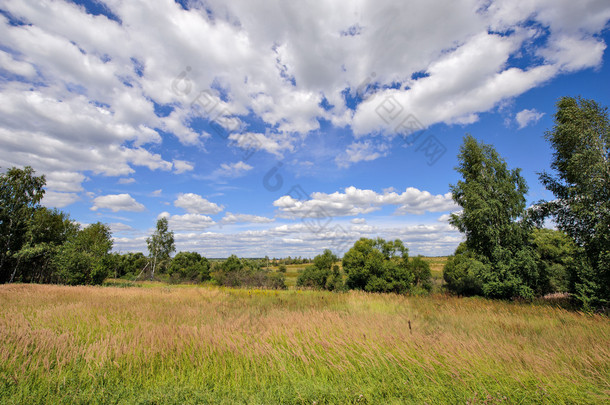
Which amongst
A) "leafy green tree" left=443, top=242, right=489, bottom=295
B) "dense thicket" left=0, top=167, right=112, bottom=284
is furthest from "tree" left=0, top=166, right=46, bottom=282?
"leafy green tree" left=443, top=242, right=489, bottom=295

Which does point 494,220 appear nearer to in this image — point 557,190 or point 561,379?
point 557,190

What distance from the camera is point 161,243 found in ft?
150

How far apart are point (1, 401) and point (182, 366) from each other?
2.02 meters

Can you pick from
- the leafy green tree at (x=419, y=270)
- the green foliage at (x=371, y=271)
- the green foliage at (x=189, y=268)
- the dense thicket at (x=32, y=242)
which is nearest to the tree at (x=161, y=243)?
the green foliage at (x=189, y=268)

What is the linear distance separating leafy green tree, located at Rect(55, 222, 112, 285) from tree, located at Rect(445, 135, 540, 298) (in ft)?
110

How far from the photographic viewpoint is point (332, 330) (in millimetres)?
5473

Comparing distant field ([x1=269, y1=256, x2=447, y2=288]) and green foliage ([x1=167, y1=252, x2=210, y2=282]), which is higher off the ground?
green foliage ([x1=167, y1=252, x2=210, y2=282])

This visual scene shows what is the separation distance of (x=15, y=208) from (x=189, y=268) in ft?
114

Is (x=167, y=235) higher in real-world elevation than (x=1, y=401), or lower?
higher

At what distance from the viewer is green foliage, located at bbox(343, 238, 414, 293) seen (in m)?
32.2

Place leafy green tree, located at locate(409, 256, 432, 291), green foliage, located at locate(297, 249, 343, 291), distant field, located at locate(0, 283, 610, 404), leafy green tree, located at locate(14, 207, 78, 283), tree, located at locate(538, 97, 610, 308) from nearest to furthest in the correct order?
distant field, located at locate(0, 283, 610, 404)
tree, located at locate(538, 97, 610, 308)
leafy green tree, located at locate(14, 207, 78, 283)
green foliage, located at locate(297, 249, 343, 291)
leafy green tree, located at locate(409, 256, 432, 291)

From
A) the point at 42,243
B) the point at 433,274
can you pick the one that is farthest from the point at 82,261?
the point at 433,274

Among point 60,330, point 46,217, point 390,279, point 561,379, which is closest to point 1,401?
point 60,330

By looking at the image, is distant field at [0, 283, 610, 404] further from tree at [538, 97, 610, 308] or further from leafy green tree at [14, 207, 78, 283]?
leafy green tree at [14, 207, 78, 283]
